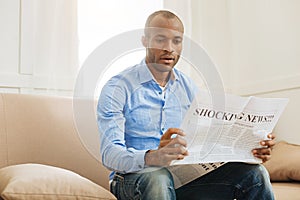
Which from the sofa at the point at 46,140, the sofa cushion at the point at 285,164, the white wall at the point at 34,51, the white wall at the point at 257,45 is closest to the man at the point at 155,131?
the sofa at the point at 46,140

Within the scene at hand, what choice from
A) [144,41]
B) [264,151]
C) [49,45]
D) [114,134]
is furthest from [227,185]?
[49,45]

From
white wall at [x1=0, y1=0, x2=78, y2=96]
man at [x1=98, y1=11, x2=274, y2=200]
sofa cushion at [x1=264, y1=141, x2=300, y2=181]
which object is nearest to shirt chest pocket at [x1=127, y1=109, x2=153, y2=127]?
man at [x1=98, y1=11, x2=274, y2=200]

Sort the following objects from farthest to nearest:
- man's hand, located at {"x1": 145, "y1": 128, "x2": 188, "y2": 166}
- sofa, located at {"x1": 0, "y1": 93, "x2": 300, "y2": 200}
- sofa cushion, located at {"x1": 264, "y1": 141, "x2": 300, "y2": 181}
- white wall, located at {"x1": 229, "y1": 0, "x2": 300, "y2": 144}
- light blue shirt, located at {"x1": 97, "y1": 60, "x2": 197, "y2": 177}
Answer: white wall, located at {"x1": 229, "y1": 0, "x2": 300, "y2": 144} → sofa cushion, located at {"x1": 264, "y1": 141, "x2": 300, "y2": 181} → sofa, located at {"x1": 0, "y1": 93, "x2": 300, "y2": 200} → light blue shirt, located at {"x1": 97, "y1": 60, "x2": 197, "y2": 177} → man's hand, located at {"x1": 145, "y1": 128, "x2": 188, "y2": 166}

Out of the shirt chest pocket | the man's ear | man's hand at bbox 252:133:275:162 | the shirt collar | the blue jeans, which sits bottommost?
the blue jeans

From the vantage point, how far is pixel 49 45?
245 cm

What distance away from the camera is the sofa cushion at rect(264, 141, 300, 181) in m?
1.99

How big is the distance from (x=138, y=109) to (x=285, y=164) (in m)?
0.94

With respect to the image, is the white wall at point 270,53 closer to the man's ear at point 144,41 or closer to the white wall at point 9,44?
the white wall at point 9,44

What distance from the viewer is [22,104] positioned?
5.85 feet

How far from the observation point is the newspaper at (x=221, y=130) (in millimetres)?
1277

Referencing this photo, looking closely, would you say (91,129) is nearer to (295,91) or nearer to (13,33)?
(13,33)

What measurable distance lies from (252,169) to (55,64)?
1.37m

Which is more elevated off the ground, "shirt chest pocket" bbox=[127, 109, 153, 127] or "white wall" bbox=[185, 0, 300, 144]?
"white wall" bbox=[185, 0, 300, 144]

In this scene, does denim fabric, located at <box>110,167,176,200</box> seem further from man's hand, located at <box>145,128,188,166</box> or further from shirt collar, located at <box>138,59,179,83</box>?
shirt collar, located at <box>138,59,179,83</box>
